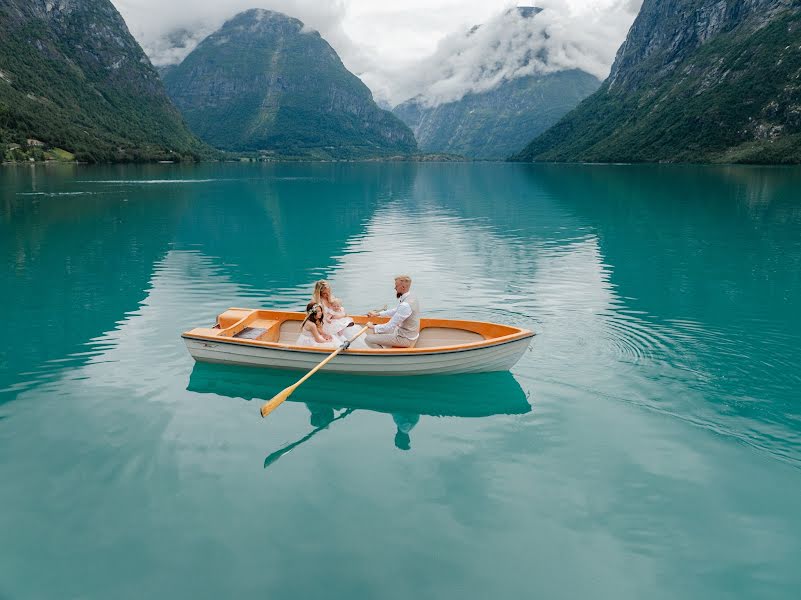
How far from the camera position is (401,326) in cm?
1669

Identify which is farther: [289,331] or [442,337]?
[289,331]

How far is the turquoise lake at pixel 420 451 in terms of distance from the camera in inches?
366

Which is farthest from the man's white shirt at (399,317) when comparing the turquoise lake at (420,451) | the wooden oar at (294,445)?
the wooden oar at (294,445)

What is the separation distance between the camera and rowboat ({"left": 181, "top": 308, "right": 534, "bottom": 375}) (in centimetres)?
1584

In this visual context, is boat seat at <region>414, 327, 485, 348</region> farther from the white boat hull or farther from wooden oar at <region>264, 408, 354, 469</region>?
wooden oar at <region>264, 408, 354, 469</region>

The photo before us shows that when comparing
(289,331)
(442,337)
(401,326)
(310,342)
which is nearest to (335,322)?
(310,342)

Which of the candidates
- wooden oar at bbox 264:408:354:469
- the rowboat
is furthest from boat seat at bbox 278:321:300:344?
wooden oar at bbox 264:408:354:469

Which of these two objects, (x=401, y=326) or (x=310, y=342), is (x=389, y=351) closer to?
(x=401, y=326)

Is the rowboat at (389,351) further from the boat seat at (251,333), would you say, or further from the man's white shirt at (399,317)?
the man's white shirt at (399,317)

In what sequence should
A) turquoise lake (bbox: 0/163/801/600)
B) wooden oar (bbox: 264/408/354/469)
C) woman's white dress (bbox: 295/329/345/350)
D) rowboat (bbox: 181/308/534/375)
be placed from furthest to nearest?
woman's white dress (bbox: 295/329/345/350) → rowboat (bbox: 181/308/534/375) → wooden oar (bbox: 264/408/354/469) → turquoise lake (bbox: 0/163/801/600)

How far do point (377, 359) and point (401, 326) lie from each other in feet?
4.18

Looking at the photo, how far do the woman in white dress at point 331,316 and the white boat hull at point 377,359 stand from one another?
1332mm

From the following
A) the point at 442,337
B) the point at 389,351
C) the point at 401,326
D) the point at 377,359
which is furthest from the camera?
the point at 442,337

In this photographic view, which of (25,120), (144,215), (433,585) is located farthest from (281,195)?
(25,120)
